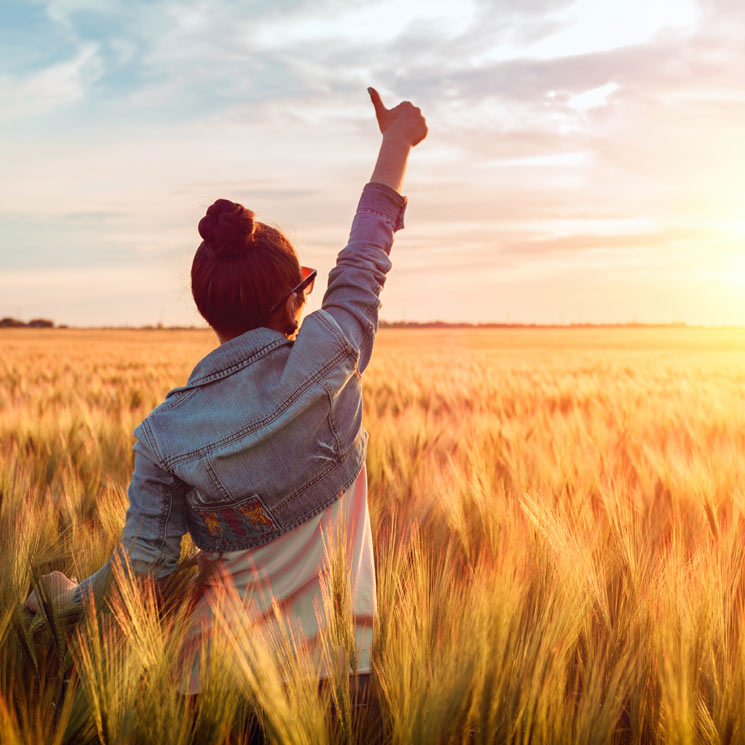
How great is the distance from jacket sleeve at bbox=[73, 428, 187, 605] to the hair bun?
40 cm

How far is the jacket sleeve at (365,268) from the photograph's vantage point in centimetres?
153

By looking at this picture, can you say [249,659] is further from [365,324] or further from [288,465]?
[365,324]

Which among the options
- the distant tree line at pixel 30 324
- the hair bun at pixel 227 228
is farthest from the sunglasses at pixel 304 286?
the distant tree line at pixel 30 324

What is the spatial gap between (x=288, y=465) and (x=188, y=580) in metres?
0.44

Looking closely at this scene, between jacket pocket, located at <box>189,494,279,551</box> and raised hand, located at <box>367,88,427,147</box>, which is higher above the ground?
raised hand, located at <box>367,88,427,147</box>

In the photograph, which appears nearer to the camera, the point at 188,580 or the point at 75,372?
the point at 188,580

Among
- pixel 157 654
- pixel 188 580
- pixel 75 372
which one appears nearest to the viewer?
pixel 157 654

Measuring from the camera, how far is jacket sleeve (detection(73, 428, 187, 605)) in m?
1.44

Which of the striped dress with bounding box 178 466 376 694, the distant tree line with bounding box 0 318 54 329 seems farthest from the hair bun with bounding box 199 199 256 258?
the distant tree line with bounding box 0 318 54 329

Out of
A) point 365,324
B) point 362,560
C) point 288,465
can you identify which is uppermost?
point 365,324

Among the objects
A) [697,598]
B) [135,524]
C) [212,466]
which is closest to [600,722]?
[697,598]

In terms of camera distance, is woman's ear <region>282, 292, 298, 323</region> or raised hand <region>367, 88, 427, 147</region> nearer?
woman's ear <region>282, 292, 298, 323</region>

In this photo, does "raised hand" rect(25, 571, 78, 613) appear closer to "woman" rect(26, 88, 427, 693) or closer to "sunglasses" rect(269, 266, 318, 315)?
"woman" rect(26, 88, 427, 693)

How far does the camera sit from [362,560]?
1608 millimetres
